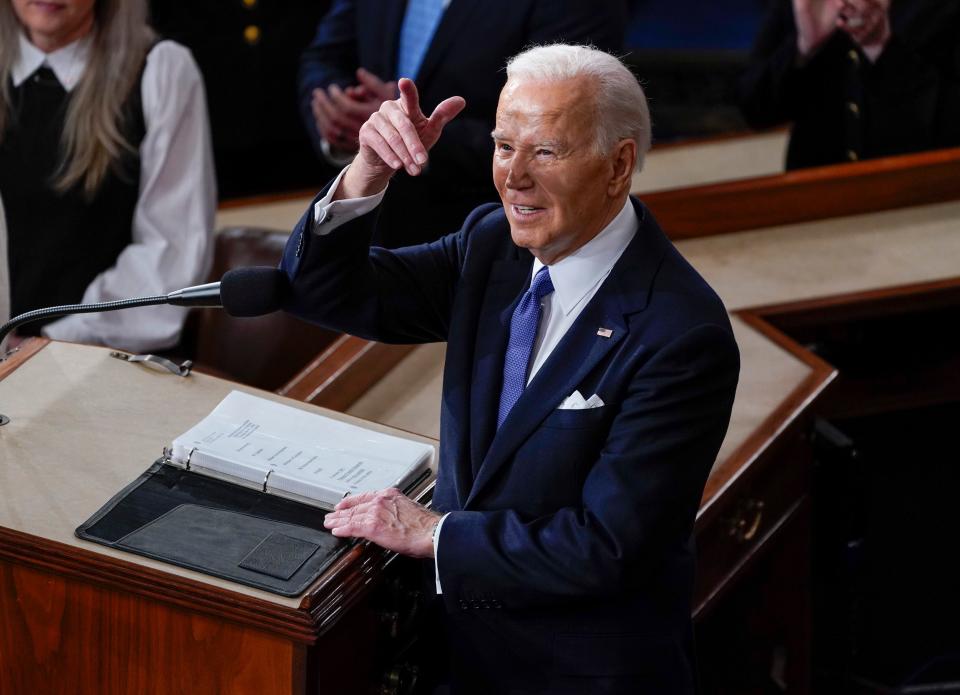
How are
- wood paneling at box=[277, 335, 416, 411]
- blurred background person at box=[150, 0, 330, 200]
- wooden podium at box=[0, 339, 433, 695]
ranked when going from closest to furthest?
1. wooden podium at box=[0, 339, 433, 695]
2. wood paneling at box=[277, 335, 416, 411]
3. blurred background person at box=[150, 0, 330, 200]

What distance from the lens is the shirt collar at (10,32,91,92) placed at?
10.6 ft

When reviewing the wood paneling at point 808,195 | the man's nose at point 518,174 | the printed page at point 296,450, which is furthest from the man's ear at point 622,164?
the wood paneling at point 808,195

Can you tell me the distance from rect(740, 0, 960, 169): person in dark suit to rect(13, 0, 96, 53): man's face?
6.32 ft

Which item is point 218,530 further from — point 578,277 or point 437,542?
point 578,277

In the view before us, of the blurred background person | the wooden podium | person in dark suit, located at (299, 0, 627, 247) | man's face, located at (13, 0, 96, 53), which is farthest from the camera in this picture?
the blurred background person

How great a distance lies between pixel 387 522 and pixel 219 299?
15.9 inches

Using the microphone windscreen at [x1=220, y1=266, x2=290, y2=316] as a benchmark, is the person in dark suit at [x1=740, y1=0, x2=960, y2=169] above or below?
below

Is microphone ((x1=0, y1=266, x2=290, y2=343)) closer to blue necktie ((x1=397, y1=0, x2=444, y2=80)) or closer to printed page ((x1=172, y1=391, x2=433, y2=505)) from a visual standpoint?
printed page ((x1=172, y1=391, x2=433, y2=505))

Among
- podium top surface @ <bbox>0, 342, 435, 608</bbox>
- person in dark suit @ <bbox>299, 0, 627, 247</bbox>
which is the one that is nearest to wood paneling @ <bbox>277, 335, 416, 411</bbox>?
person in dark suit @ <bbox>299, 0, 627, 247</bbox>

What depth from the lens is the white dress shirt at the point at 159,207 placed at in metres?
3.24

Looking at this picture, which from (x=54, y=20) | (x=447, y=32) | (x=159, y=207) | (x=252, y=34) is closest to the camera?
(x=54, y=20)

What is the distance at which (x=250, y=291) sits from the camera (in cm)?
197

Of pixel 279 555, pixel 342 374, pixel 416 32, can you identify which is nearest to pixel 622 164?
pixel 279 555

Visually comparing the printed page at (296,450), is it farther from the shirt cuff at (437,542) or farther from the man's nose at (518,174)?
the man's nose at (518,174)
